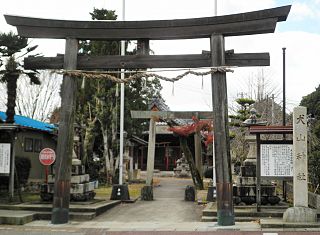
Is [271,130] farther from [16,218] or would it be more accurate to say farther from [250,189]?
[16,218]

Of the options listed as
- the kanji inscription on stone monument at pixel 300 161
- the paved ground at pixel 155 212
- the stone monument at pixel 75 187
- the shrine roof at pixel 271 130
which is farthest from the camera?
the stone monument at pixel 75 187

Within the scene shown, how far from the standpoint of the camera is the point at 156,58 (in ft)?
48.1

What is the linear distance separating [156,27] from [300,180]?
6.86 m

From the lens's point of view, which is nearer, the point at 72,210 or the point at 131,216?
the point at 72,210

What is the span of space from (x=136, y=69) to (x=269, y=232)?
723 centimetres

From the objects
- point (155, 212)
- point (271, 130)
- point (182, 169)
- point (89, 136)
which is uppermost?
point (89, 136)

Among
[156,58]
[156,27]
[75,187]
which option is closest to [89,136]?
[75,187]

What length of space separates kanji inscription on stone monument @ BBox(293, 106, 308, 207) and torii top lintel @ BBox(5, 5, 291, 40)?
3118 millimetres

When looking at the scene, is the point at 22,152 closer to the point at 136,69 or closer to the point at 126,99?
the point at 126,99

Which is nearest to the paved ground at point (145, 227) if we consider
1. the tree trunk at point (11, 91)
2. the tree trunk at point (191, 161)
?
the tree trunk at point (11, 91)

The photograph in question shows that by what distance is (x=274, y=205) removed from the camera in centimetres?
1639

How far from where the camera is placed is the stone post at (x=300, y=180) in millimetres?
12547

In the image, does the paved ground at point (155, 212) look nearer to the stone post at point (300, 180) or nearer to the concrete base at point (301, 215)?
the concrete base at point (301, 215)

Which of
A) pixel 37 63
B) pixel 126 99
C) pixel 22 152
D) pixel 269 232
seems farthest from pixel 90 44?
pixel 269 232
